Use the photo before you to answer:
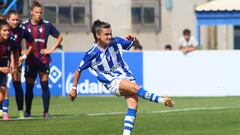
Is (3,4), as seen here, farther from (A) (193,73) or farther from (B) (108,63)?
(B) (108,63)

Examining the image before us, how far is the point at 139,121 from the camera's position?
17094 mm

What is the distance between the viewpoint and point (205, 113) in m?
18.8

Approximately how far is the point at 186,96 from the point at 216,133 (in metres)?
12.4

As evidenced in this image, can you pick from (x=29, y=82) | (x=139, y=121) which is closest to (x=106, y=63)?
(x=139, y=121)

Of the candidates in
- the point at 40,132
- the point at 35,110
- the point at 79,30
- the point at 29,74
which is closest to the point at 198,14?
the point at 79,30

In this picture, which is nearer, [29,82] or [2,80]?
[2,80]

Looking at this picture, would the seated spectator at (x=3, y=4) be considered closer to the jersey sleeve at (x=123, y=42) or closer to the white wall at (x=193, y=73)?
the white wall at (x=193, y=73)

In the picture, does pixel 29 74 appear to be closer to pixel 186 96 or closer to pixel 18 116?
pixel 18 116

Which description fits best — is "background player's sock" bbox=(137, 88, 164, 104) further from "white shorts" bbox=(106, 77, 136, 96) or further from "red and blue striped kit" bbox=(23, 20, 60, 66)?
"red and blue striped kit" bbox=(23, 20, 60, 66)

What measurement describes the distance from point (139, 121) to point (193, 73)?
1037 centimetres

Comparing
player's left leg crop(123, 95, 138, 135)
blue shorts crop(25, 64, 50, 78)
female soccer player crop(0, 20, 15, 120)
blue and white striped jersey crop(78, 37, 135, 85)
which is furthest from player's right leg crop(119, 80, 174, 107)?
blue shorts crop(25, 64, 50, 78)

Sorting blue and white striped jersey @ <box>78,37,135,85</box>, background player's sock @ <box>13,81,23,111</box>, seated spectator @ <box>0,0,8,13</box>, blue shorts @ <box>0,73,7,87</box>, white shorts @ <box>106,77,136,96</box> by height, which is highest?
seated spectator @ <box>0,0,8,13</box>

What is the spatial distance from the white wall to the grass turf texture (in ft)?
11.9

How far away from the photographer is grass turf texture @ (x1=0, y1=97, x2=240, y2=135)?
15.3 metres
